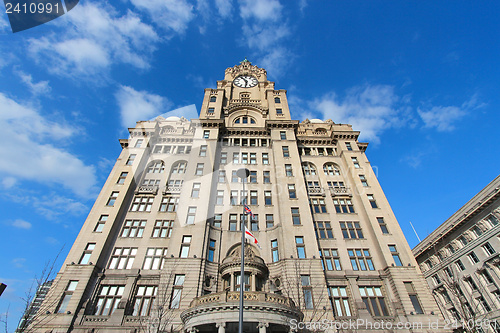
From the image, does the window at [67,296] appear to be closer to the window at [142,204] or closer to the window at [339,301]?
the window at [142,204]

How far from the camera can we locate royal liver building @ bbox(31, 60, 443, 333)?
25.1 meters

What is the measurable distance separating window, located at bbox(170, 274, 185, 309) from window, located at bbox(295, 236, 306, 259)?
45.2 feet

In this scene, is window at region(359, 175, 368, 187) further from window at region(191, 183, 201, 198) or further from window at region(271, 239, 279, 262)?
window at region(191, 183, 201, 198)

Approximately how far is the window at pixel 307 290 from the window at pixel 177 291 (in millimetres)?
13177

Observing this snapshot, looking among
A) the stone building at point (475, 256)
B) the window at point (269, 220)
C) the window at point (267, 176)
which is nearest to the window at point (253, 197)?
the window at point (269, 220)

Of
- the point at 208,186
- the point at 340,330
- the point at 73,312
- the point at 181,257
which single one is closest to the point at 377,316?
the point at 340,330

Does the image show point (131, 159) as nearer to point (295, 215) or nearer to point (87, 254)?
point (87, 254)

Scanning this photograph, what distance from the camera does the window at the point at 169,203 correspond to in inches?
1445

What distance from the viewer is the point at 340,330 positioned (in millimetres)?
25547

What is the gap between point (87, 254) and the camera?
30.4 m

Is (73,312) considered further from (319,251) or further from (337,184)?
(337,184)

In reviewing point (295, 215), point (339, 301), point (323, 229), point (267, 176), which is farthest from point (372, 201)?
point (267, 176)

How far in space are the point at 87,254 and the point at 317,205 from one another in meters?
31.2

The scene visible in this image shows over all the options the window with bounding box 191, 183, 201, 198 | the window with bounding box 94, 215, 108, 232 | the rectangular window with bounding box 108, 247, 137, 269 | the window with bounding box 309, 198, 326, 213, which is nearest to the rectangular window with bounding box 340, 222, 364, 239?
the window with bounding box 309, 198, 326, 213
